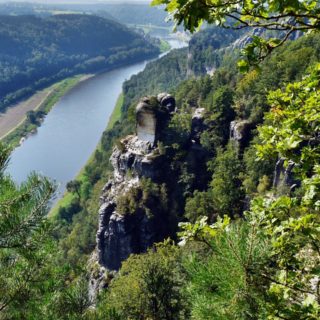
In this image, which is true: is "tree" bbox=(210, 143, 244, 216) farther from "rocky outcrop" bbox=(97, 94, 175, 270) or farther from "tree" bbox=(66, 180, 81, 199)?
"tree" bbox=(66, 180, 81, 199)

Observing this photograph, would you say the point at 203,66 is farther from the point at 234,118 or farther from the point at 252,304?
the point at 252,304

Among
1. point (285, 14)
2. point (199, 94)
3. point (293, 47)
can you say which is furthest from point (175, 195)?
point (285, 14)

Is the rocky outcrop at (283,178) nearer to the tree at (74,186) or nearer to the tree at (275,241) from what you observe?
the tree at (275,241)

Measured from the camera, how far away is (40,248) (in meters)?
8.01

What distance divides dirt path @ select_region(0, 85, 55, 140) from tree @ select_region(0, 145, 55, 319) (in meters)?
120

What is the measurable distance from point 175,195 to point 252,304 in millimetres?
42514

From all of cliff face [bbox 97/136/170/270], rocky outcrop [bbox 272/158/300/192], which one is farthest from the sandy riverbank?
rocky outcrop [bbox 272/158/300/192]

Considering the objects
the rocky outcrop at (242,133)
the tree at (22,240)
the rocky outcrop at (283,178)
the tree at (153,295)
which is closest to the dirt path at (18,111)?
the rocky outcrop at (242,133)

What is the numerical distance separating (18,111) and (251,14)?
15423 centimetres

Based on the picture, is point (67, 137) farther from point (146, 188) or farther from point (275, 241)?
point (275, 241)

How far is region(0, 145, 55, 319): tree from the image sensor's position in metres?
6.99

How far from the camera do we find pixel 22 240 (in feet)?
24.3

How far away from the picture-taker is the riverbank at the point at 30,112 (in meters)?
122

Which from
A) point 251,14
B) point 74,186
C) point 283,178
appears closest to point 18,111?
Answer: point 74,186
